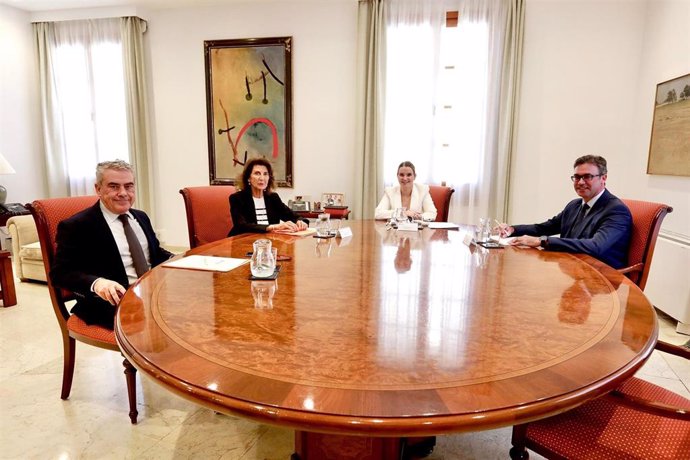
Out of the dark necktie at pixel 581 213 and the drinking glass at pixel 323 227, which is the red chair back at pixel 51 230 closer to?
the drinking glass at pixel 323 227

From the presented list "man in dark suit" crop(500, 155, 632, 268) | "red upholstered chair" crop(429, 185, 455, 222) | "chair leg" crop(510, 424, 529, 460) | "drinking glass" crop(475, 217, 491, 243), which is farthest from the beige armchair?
"chair leg" crop(510, 424, 529, 460)

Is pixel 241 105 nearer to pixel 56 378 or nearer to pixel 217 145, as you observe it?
pixel 217 145

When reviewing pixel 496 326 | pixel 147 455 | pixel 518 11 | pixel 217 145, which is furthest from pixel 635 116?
pixel 147 455

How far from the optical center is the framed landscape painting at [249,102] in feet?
15.2

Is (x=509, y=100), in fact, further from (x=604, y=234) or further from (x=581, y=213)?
(x=604, y=234)

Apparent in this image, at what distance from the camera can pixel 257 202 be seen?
2.93 meters

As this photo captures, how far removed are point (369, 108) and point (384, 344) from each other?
12.4 feet

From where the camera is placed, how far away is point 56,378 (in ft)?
7.41

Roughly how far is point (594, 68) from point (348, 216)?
287 centimetres

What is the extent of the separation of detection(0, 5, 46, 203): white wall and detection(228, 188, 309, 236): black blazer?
404 cm

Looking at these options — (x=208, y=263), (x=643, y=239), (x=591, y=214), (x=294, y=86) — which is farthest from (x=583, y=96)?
(x=208, y=263)

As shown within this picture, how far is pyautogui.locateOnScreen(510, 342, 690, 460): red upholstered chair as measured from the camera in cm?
101

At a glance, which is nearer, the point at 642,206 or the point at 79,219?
the point at 79,219

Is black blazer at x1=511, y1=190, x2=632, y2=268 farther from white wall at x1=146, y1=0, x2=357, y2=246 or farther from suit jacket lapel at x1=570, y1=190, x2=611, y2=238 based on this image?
white wall at x1=146, y1=0, x2=357, y2=246
